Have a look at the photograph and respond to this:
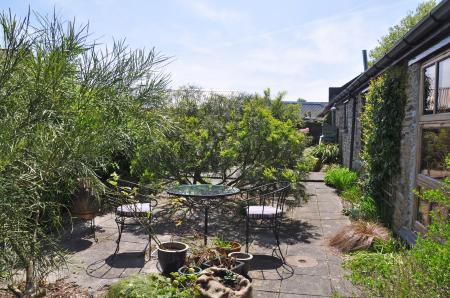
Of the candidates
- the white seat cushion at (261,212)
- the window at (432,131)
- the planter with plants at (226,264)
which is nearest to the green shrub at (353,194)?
the window at (432,131)

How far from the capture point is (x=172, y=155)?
7262 millimetres

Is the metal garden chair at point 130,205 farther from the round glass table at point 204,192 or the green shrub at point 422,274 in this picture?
the green shrub at point 422,274

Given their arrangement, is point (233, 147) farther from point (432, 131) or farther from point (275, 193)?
point (432, 131)

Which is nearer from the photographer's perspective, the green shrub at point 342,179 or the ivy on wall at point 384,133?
the ivy on wall at point 384,133

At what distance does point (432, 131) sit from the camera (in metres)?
4.70

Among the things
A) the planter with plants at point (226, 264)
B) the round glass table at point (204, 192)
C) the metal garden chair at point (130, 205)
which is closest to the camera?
the metal garden chair at point (130, 205)

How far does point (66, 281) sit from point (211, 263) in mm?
1577

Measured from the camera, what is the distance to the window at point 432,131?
4.34 m

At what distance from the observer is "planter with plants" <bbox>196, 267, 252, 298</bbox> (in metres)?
3.28

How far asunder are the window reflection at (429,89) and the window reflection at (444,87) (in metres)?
0.21

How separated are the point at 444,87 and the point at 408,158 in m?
1.35

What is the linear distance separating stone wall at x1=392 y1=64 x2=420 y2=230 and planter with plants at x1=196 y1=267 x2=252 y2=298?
9.46 feet

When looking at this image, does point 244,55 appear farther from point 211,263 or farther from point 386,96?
point 211,263

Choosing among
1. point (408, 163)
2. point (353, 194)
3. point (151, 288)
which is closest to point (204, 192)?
point (151, 288)
